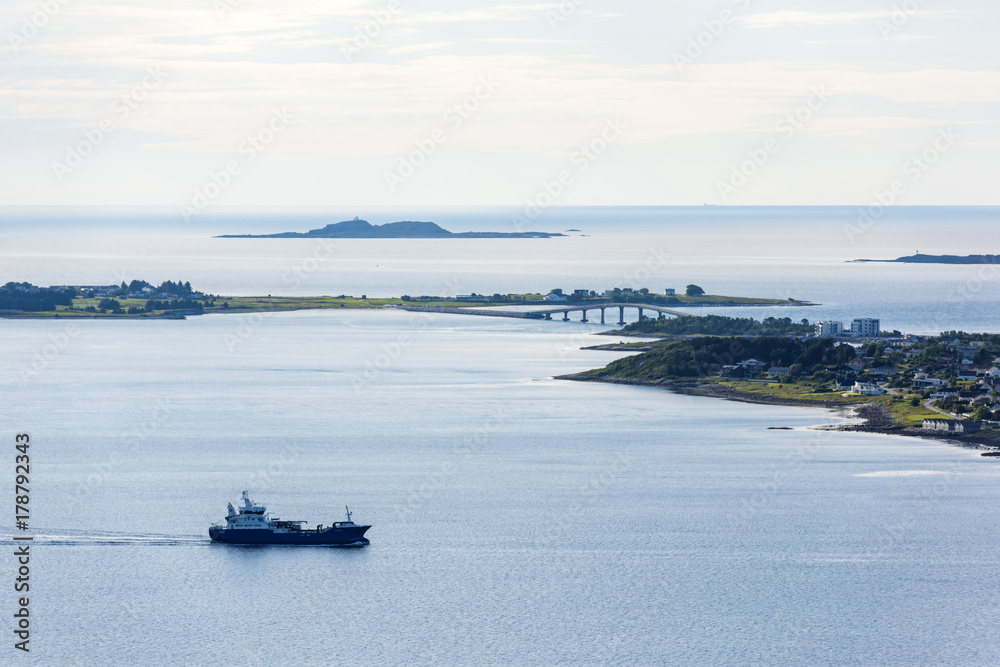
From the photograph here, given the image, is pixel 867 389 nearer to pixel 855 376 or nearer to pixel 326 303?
pixel 855 376

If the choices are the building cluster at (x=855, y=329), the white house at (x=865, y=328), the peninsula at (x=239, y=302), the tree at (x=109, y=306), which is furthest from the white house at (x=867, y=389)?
the tree at (x=109, y=306)

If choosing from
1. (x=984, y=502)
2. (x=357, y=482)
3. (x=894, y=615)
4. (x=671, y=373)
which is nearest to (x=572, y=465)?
(x=357, y=482)

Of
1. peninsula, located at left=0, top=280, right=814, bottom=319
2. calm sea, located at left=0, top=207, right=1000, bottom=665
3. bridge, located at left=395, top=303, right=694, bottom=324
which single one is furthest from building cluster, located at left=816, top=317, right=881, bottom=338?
calm sea, located at left=0, top=207, right=1000, bottom=665

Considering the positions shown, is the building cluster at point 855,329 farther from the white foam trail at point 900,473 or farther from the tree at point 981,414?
the white foam trail at point 900,473

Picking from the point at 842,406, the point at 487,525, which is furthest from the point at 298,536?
the point at 842,406

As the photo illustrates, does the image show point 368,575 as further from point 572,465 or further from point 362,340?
point 362,340

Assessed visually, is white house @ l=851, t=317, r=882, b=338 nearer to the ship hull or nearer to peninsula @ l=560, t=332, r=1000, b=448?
peninsula @ l=560, t=332, r=1000, b=448
